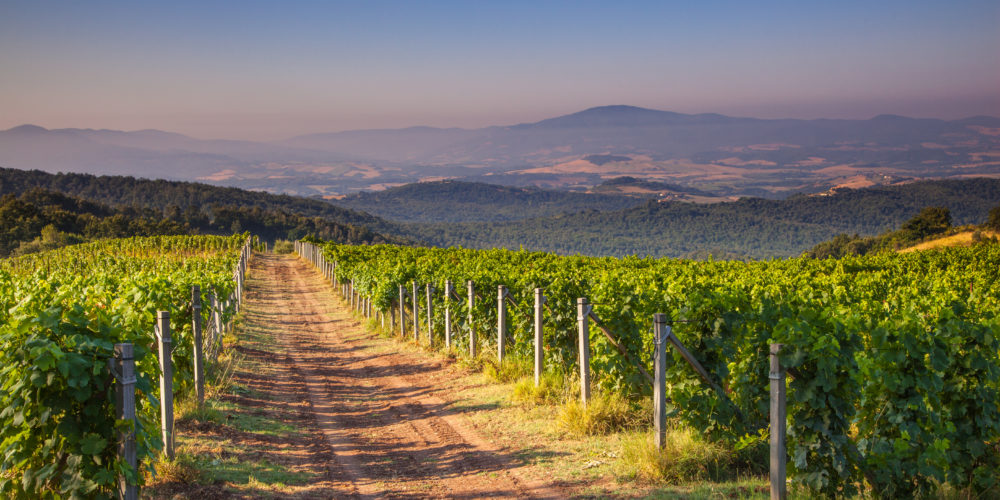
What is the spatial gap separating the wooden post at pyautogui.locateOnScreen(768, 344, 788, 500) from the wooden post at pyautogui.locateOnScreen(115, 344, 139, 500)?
14.6 ft

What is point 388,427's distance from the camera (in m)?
8.43

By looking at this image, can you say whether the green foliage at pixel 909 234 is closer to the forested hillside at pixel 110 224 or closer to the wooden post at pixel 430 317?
the forested hillside at pixel 110 224

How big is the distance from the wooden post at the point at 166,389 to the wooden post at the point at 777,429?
203 inches

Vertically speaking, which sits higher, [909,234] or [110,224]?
[110,224]

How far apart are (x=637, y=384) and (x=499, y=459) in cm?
→ 197

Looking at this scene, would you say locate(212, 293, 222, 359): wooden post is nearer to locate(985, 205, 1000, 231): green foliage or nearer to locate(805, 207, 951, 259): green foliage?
locate(985, 205, 1000, 231): green foliage

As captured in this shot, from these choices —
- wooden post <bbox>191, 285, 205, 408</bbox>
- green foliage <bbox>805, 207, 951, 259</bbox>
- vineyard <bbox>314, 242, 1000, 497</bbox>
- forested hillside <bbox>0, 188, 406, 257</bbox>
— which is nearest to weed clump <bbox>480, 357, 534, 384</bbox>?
vineyard <bbox>314, 242, 1000, 497</bbox>

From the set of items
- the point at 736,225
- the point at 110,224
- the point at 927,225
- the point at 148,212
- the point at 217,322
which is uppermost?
the point at 148,212

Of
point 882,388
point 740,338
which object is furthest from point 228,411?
point 882,388

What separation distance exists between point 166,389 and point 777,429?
5632mm

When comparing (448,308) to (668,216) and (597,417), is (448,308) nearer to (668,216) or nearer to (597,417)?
(597,417)

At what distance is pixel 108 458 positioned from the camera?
430 cm

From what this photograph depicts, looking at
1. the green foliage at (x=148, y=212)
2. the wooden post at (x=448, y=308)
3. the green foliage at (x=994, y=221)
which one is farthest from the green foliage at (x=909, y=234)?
the wooden post at (x=448, y=308)

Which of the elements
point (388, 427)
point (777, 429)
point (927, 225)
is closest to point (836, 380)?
point (777, 429)
